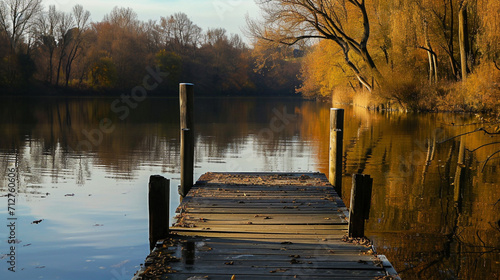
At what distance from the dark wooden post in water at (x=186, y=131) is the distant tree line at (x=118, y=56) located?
3565cm

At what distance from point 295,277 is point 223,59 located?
249ft

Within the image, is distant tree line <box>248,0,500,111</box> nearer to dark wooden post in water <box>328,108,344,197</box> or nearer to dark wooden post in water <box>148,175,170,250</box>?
dark wooden post in water <box>328,108,344,197</box>

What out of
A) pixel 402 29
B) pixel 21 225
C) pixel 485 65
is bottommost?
pixel 21 225

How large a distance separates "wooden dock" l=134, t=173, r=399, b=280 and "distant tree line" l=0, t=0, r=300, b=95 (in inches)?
1435

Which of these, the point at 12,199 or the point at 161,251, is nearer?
the point at 161,251

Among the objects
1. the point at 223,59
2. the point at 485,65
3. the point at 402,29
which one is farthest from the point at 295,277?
the point at 223,59

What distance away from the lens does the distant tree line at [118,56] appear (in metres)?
57.0

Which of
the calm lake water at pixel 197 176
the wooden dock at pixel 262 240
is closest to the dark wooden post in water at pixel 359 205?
the wooden dock at pixel 262 240

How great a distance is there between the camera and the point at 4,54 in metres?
54.6

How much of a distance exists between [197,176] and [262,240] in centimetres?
621

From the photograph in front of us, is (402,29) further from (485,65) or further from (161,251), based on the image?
(161,251)

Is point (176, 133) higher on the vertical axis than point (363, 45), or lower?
lower

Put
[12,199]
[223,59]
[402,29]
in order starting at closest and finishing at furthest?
[12,199], [402,29], [223,59]

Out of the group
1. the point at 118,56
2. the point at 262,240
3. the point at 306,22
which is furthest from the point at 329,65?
the point at 262,240
